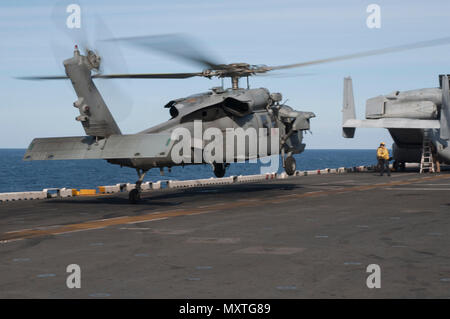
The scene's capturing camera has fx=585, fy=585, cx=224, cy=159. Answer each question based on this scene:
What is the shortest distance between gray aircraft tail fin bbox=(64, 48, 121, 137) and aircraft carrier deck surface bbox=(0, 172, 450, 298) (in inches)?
124

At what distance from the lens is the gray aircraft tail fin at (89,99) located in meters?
21.5

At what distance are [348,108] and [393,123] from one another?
3.78m

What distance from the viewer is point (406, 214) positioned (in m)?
19.5

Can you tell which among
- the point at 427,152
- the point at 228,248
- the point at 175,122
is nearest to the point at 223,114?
the point at 175,122

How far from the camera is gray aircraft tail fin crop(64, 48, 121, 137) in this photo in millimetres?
21469

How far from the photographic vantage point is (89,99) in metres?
22.1

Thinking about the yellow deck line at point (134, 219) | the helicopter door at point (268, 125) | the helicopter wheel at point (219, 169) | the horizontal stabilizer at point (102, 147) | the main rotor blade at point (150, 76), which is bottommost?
the yellow deck line at point (134, 219)

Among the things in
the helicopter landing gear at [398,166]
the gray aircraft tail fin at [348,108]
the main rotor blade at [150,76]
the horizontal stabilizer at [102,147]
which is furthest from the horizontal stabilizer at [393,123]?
the horizontal stabilizer at [102,147]

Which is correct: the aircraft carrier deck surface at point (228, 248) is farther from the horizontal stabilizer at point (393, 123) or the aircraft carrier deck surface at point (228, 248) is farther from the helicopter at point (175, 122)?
the horizontal stabilizer at point (393, 123)

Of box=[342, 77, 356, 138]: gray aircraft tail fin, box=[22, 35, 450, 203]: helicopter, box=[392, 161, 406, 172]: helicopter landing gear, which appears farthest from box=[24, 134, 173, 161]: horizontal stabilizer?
box=[392, 161, 406, 172]: helicopter landing gear

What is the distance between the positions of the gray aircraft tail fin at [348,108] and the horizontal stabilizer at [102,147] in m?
26.2

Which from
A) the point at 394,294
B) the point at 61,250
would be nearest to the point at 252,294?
the point at 394,294

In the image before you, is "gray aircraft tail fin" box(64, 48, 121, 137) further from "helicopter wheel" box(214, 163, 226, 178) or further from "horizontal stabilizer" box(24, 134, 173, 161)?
"helicopter wheel" box(214, 163, 226, 178)
